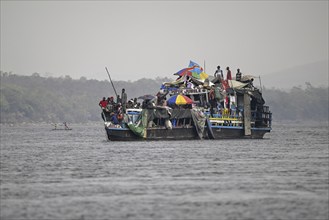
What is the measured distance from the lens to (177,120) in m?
74.4

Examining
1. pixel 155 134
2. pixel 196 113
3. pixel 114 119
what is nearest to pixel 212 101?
pixel 196 113

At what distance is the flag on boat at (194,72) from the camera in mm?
79250

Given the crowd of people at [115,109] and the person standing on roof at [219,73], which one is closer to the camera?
the crowd of people at [115,109]

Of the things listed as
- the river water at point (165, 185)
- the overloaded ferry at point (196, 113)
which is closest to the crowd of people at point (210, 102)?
the overloaded ferry at point (196, 113)

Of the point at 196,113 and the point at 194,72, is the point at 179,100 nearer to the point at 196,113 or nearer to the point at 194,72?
the point at 196,113

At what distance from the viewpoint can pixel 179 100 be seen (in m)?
73.8

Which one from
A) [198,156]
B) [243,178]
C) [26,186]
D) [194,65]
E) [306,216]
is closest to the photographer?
[306,216]

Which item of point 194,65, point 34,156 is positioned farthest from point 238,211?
point 194,65

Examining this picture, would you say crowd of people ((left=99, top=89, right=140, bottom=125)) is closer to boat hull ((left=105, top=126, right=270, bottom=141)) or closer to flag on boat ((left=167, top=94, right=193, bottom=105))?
boat hull ((left=105, top=126, right=270, bottom=141))

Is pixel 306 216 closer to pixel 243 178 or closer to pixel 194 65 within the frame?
pixel 243 178

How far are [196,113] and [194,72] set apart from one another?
22.4 ft

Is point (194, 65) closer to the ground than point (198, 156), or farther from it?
farther from it

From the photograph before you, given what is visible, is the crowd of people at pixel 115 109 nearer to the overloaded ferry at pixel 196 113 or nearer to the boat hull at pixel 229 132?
the overloaded ferry at pixel 196 113

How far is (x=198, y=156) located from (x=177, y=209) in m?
25.6
